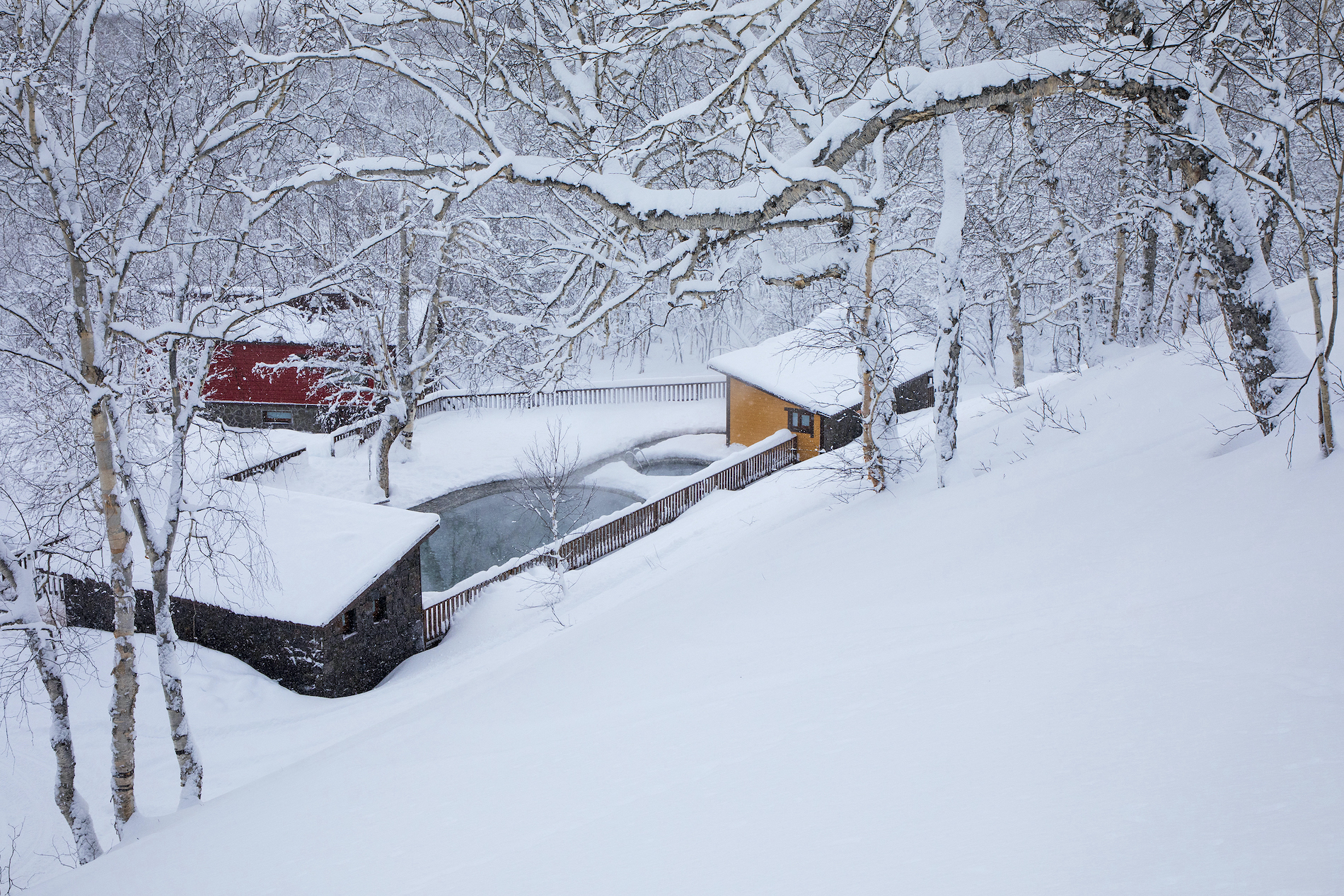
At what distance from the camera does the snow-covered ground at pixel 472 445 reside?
22.8 meters

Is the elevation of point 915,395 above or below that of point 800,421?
above

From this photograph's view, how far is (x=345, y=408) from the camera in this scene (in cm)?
2789

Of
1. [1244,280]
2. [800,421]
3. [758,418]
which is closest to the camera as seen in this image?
[1244,280]

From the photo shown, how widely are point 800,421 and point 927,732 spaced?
19.6 m

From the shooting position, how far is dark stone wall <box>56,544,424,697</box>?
1243 cm

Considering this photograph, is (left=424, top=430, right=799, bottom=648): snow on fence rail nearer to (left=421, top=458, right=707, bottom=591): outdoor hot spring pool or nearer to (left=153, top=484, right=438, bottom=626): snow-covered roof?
(left=153, top=484, right=438, bottom=626): snow-covered roof

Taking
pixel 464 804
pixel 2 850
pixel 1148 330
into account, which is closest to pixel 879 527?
pixel 464 804

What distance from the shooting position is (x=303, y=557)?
43.5 ft

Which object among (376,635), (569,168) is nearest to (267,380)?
(376,635)

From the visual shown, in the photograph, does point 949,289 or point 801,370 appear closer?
point 949,289

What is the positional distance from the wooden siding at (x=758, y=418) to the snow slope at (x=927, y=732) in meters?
14.7

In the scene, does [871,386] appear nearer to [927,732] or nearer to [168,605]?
[927,732]

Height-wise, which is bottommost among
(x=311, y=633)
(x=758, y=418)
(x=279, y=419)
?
(x=311, y=633)

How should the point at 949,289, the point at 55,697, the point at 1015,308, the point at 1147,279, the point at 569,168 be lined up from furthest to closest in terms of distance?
the point at 1015,308 → the point at 1147,279 → the point at 949,289 → the point at 55,697 → the point at 569,168
